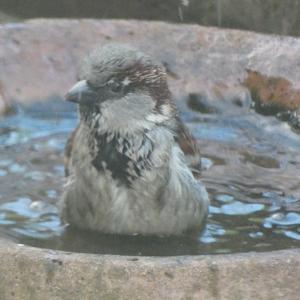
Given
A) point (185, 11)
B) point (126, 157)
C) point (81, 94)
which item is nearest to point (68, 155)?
point (126, 157)

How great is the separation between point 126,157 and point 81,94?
1.09ft

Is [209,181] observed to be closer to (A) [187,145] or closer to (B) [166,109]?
(A) [187,145]

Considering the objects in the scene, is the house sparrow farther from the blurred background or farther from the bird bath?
the blurred background

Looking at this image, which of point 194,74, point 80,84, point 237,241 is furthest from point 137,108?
point 194,74

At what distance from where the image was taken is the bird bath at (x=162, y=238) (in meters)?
3.29

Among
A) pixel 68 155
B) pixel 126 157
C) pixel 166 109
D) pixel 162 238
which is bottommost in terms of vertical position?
pixel 162 238

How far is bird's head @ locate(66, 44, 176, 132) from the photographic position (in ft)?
13.9

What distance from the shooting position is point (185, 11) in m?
9.01

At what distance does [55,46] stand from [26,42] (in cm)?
16

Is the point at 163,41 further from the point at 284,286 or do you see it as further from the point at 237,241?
the point at 284,286

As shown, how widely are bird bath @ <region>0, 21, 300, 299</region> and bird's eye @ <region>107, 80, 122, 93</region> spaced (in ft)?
2.01

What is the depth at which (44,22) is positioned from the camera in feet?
20.1

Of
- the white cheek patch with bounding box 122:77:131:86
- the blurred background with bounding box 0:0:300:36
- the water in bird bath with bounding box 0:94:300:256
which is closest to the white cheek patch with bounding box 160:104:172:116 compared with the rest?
the white cheek patch with bounding box 122:77:131:86

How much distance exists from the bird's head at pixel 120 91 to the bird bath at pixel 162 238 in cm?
49
